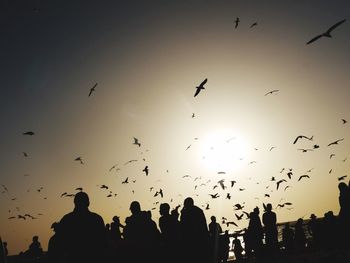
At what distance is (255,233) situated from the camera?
16188mm

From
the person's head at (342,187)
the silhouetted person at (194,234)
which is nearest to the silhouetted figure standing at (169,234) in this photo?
the silhouetted person at (194,234)

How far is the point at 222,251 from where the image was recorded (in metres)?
16.3

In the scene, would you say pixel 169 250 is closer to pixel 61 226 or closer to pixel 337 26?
pixel 61 226

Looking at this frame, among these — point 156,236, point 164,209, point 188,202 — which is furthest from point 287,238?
point 156,236

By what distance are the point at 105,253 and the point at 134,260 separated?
6.77 feet

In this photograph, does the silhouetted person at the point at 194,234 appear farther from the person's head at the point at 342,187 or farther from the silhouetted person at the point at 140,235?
the person's head at the point at 342,187

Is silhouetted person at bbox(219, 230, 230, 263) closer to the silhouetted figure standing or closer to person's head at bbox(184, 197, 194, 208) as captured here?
the silhouetted figure standing

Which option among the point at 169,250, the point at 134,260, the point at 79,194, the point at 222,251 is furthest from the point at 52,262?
the point at 222,251

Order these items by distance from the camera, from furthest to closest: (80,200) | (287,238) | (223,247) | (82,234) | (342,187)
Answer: (287,238) → (223,247) → (342,187) → (80,200) → (82,234)

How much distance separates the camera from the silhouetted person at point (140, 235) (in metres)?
8.15

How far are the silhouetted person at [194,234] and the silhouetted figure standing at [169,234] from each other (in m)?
0.28

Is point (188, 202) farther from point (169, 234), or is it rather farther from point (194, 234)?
point (169, 234)

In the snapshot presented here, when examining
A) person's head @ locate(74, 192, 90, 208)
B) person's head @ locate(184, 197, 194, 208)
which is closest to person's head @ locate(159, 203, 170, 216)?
person's head @ locate(184, 197, 194, 208)

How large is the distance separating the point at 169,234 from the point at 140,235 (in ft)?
4.92
